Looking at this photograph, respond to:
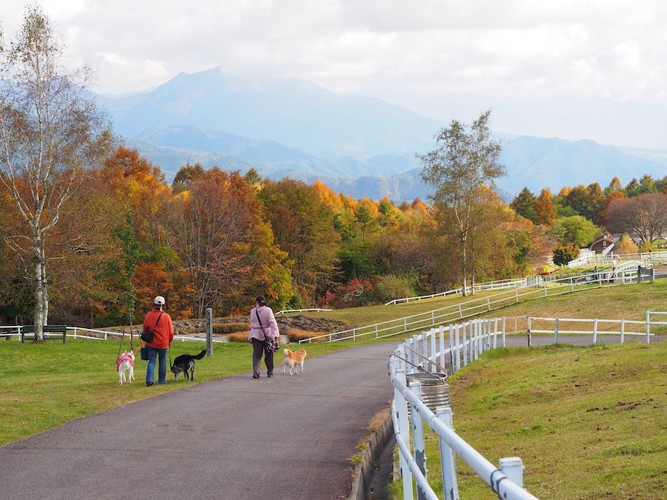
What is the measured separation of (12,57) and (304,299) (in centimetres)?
4952

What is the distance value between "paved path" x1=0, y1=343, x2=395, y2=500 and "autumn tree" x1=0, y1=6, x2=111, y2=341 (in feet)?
85.1

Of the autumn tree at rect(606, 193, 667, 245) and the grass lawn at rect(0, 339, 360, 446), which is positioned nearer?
the grass lawn at rect(0, 339, 360, 446)

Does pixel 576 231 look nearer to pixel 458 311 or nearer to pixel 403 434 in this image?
pixel 458 311

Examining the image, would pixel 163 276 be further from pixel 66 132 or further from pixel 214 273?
pixel 66 132

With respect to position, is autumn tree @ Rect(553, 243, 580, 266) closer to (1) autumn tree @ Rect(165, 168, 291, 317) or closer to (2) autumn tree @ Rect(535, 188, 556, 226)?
(1) autumn tree @ Rect(165, 168, 291, 317)

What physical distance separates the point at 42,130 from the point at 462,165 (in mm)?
32944

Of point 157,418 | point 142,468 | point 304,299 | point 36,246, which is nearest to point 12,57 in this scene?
point 36,246

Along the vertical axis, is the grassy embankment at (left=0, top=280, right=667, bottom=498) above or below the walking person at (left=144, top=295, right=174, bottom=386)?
below

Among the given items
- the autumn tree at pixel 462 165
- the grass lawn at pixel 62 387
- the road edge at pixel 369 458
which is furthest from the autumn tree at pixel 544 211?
the road edge at pixel 369 458

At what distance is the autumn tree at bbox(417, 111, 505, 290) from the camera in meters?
63.4

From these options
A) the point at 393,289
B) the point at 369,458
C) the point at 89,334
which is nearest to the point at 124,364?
the point at 369,458

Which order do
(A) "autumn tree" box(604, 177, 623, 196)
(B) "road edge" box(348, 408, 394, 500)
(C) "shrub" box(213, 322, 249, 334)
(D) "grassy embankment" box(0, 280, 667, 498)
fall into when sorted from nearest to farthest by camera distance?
(D) "grassy embankment" box(0, 280, 667, 498)
(B) "road edge" box(348, 408, 394, 500)
(C) "shrub" box(213, 322, 249, 334)
(A) "autumn tree" box(604, 177, 623, 196)

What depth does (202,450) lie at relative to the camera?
10773mm

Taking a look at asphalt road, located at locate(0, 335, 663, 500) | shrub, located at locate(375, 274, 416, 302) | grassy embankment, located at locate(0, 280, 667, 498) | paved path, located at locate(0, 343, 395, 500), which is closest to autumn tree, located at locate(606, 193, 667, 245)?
shrub, located at locate(375, 274, 416, 302)
